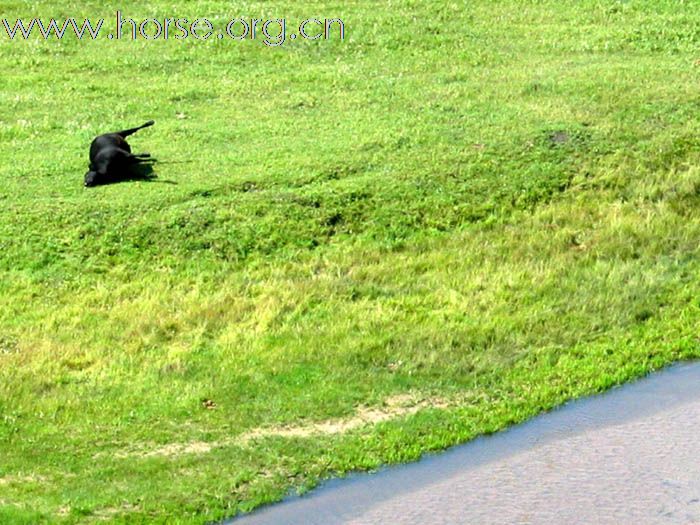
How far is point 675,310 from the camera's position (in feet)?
45.1

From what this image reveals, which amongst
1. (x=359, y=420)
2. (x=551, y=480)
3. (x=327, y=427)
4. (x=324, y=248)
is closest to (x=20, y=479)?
(x=327, y=427)

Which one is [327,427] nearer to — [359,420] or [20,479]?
[359,420]

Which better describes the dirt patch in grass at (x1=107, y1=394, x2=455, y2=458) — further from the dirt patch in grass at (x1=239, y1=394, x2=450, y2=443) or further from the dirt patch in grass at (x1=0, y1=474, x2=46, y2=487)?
the dirt patch in grass at (x1=0, y1=474, x2=46, y2=487)

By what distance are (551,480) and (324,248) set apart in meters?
5.17

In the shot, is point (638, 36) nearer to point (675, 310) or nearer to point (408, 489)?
point (675, 310)

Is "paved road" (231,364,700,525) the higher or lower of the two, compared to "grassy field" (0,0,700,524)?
lower

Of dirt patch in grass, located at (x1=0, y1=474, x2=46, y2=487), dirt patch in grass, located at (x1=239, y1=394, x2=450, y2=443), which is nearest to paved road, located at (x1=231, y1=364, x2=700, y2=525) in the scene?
dirt patch in grass, located at (x1=239, y1=394, x2=450, y2=443)

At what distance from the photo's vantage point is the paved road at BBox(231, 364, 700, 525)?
1009 cm

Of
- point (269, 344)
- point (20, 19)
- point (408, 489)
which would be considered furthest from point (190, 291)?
point (20, 19)

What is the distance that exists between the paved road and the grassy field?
0.23 meters

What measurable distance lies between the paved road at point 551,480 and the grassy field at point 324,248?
0.23 metres

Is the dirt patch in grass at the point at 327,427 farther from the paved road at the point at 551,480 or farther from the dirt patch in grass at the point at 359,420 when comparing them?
the paved road at the point at 551,480

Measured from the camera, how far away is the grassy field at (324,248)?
10.9m

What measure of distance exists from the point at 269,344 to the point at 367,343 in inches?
34.7
